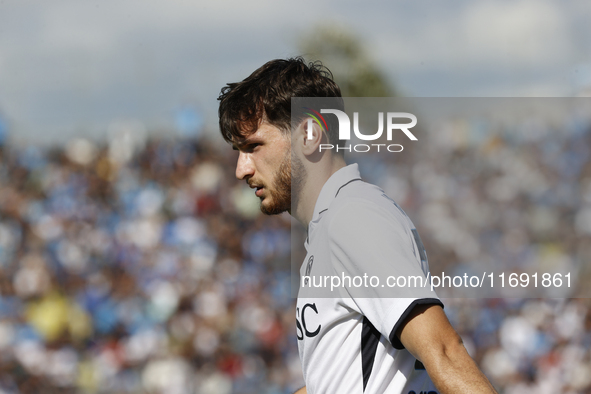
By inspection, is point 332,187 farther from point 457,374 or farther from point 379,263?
point 457,374

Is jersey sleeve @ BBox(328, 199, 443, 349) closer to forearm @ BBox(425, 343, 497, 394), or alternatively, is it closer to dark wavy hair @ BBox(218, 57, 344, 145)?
forearm @ BBox(425, 343, 497, 394)

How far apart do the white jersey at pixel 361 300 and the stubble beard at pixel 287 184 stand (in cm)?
20

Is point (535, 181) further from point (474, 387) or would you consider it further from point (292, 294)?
point (474, 387)

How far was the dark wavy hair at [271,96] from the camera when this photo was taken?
143 cm

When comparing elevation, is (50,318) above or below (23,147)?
below

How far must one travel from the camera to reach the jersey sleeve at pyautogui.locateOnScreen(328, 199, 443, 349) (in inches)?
35.7

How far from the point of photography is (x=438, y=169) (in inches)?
194

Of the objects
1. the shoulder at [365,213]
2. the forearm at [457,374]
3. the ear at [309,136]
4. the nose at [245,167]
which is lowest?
the forearm at [457,374]

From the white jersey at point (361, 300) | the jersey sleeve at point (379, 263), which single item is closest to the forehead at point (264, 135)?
the white jersey at point (361, 300)

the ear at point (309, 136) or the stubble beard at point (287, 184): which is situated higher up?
the ear at point (309, 136)

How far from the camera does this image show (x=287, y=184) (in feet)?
4.59

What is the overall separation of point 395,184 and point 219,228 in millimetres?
1638

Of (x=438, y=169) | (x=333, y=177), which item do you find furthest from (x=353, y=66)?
(x=333, y=177)

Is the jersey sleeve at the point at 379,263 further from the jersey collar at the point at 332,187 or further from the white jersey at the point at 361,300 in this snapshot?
the jersey collar at the point at 332,187
